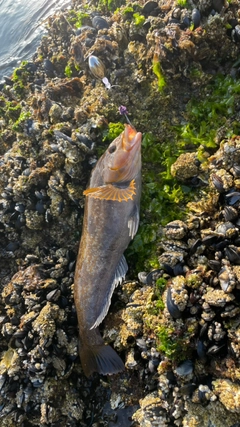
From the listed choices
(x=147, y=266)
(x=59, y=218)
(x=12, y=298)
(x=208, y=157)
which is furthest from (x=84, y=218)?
(x=208, y=157)

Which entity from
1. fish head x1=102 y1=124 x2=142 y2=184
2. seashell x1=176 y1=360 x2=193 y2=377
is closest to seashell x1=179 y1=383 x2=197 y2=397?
seashell x1=176 y1=360 x2=193 y2=377

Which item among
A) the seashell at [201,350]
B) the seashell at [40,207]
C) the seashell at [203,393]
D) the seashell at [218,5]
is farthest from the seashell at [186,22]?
the seashell at [203,393]

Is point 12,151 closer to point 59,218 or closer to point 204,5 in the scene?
point 59,218

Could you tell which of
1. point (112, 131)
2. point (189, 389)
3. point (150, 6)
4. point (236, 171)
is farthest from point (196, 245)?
point (150, 6)

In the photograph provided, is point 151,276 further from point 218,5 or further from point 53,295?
point 218,5

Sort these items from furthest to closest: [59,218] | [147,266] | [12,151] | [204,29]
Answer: [12,151] < [59,218] < [204,29] < [147,266]

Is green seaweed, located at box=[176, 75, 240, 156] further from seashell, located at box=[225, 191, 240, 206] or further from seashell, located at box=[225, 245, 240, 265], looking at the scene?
seashell, located at box=[225, 245, 240, 265]

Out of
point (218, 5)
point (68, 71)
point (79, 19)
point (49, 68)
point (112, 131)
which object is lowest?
point (112, 131)
